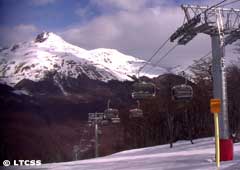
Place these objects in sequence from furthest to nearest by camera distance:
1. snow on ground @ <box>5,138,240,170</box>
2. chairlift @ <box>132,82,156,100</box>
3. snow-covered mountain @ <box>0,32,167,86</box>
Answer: snow-covered mountain @ <box>0,32,167,86</box> → chairlift @ <box>132,82,156,100</box> → snow on ground @ <box>5,138,240,170</box>

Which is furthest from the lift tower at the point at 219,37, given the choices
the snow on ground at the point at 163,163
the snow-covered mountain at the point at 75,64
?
the snow-covered mountain at the point at 75,64

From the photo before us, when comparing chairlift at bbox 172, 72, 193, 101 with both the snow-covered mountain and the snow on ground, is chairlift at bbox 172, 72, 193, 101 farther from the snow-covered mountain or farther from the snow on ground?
the snow-covered mountain

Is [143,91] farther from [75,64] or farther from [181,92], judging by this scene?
[75,64]

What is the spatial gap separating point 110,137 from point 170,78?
54.7 feet

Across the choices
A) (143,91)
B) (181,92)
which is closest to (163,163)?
(181,92)

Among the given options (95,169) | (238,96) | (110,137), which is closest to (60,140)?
(110,137)

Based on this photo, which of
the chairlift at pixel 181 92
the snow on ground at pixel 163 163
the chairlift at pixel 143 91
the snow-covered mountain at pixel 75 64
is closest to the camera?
the snow on ground at pixel 163 163

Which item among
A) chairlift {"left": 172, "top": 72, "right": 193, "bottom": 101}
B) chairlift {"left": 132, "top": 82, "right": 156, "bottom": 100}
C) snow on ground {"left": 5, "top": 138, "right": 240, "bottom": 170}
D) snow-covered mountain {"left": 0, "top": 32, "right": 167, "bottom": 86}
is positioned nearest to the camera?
snow on ground {"left": 5, "top": 138, "right": 240, "bottom": 170}

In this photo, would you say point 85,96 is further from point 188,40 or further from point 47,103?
point 188,40

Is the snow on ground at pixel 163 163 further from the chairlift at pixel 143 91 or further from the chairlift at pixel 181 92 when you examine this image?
the chairlift at pixel 143 91

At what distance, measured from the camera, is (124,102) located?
205 ft

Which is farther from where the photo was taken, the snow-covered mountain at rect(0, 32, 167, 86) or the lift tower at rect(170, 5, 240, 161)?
the snow-covered mountain at rect(0, 32, 167, 86)

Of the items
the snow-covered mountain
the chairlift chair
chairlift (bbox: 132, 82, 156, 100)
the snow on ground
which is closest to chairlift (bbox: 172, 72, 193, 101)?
the chairlift chair

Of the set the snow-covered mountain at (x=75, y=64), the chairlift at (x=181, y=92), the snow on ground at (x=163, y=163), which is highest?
the snow-covered mountain at (x=75, y=64)
